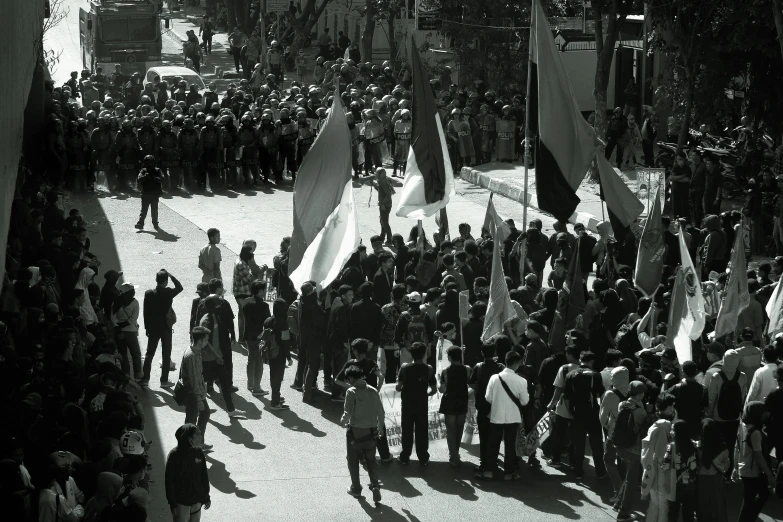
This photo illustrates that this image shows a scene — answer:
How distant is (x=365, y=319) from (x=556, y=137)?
3.72 metres

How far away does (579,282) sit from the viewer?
14.5m

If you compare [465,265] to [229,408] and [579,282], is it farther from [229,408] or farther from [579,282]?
[229,408]

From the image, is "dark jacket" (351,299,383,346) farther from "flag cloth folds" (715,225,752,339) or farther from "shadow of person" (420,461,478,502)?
"flag cloth folds" (715,225,752,339)

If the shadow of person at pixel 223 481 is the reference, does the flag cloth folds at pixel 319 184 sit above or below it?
above

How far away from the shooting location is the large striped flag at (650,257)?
1540 centimetres

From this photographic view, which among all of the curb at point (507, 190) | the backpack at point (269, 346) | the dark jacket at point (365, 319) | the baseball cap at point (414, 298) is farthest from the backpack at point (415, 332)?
the curb at point (507, 190)

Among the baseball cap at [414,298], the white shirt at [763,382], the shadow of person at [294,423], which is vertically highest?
the baseball cap at [414,298]

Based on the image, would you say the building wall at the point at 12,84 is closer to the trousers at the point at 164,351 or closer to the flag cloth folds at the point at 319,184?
the trousers at the point at 164,351

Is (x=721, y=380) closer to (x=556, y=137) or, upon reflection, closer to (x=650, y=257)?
(x=650, y=257)

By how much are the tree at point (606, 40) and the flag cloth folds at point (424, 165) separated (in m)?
9.61

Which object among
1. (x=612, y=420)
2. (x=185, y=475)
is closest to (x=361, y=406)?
(x=185, y=475)

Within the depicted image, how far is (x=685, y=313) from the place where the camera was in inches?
521

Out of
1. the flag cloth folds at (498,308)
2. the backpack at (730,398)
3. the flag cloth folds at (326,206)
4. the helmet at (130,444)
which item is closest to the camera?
the helmet at (130,444)

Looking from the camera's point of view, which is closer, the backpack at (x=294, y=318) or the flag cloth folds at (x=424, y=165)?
the backpack at (x=294, y=318)
